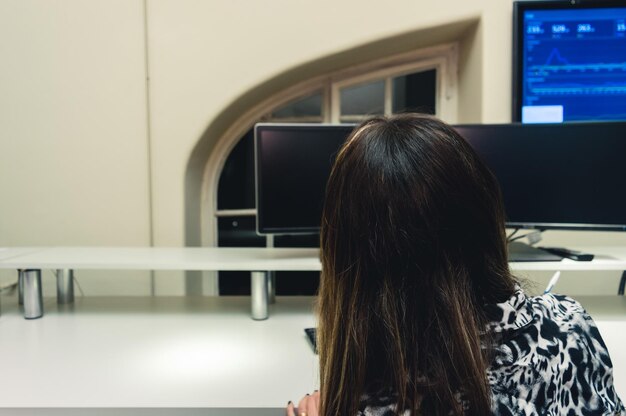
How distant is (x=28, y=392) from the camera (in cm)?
90

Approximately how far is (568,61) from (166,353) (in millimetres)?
1844

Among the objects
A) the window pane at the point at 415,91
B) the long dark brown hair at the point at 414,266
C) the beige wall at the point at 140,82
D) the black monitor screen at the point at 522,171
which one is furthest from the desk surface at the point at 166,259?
Answer: the window pane at the point at 415,91

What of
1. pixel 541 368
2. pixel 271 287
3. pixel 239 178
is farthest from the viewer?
pixel 239 178

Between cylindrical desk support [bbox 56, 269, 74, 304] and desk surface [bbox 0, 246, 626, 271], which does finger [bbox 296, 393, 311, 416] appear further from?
cylindrical desk support [bbox 56, 269, 74, 304]

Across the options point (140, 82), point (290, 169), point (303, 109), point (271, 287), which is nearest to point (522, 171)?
point (290, 169)

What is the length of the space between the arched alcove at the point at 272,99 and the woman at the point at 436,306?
4.98 feet

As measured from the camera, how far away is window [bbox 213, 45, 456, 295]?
86.0 inches

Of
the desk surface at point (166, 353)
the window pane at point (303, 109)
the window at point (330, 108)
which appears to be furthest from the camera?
the window pane at point (303, 109)

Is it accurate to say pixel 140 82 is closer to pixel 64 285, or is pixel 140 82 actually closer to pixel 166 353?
pixel 64 285

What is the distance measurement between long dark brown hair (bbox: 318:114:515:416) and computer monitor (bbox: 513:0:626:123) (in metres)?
1.51

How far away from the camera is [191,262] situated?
1.31m

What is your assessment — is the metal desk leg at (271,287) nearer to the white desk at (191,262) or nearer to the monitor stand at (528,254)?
the white desk at (191,262)

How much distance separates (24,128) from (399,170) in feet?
6.52

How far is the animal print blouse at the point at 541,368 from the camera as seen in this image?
1.80ft
